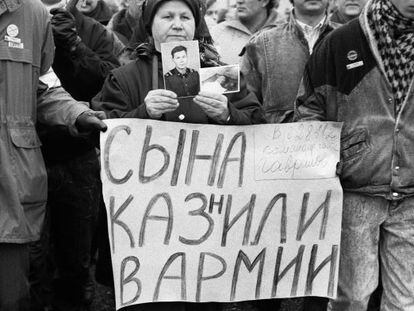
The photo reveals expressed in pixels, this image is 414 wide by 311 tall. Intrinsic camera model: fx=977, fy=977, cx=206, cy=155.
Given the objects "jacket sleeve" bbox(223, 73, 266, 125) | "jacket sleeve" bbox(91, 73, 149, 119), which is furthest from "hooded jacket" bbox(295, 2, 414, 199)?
"jacket sleeve" bbox(91, 73, 149, 119)

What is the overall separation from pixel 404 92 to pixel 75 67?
6.19 ft

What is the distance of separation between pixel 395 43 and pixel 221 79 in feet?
2.80

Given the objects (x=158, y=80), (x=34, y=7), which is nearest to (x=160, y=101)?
(x=158, y=80)

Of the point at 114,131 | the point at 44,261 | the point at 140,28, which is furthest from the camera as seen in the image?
the point at 44,261

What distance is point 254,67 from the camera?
568 cm

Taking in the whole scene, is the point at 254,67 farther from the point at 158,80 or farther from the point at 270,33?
the point at 158,80

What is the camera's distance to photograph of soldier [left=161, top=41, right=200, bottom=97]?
4.18 metres

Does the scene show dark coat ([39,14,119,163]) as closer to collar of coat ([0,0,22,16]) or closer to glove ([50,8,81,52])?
glove ([50,8,81,52])

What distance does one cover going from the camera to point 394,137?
4504mm

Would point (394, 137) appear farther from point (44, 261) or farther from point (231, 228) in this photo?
point (44, 261)

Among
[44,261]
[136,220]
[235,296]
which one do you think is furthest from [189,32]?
[44,261]

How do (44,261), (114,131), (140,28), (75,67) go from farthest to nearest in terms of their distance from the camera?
(44,261) → (75,67) → (140,28) → (114,131)

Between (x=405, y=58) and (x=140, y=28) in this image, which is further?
(x=140, y=28)

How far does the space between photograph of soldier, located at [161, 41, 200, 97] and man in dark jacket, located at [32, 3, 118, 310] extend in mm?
1189
